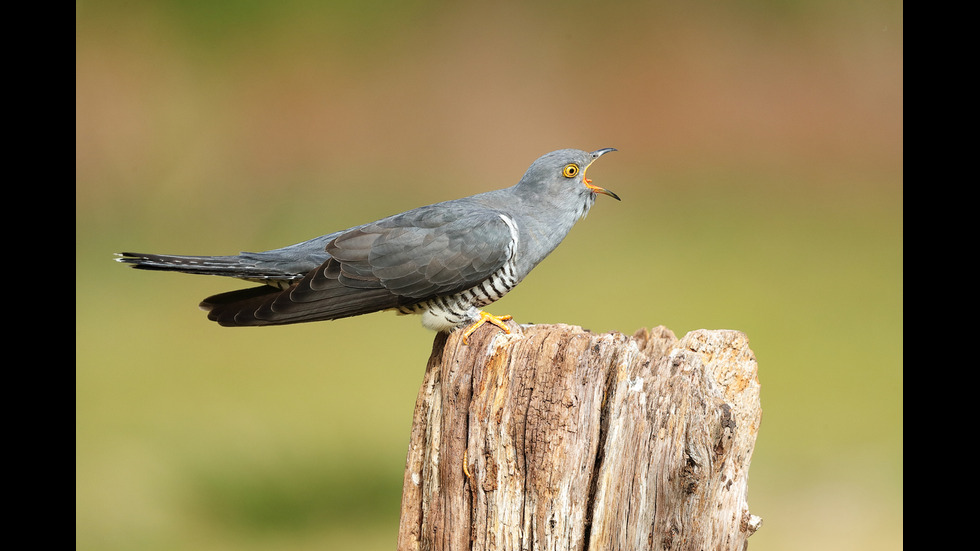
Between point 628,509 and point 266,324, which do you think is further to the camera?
point 266,324

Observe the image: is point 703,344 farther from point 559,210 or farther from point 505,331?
point 559,210

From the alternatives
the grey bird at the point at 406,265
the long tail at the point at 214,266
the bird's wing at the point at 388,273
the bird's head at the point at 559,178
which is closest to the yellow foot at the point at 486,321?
the grey bird at the point at 406,265

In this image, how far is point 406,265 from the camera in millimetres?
2236

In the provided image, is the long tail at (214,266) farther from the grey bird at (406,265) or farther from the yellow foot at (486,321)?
the yellow foot at (486,321)

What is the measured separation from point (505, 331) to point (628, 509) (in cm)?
55

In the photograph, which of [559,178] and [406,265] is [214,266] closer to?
[406,265]

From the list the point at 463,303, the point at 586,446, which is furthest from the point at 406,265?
the point at 586,446

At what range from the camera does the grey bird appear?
2.16 m

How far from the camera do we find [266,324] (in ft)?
7.02

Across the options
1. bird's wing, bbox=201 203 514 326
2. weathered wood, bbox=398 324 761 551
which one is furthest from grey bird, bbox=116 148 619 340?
weathered wood, bbox=398 324 761 551

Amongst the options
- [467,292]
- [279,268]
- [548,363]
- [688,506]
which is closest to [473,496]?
[548,363]

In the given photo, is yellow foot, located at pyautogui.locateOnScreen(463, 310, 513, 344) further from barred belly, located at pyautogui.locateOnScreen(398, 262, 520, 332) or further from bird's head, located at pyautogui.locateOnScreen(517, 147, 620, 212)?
bird's head, located at pyautogui.locateOnScreen(517, 147, 620, 212)

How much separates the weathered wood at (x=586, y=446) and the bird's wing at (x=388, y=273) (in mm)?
316

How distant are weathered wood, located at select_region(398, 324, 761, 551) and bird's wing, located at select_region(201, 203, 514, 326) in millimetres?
316
